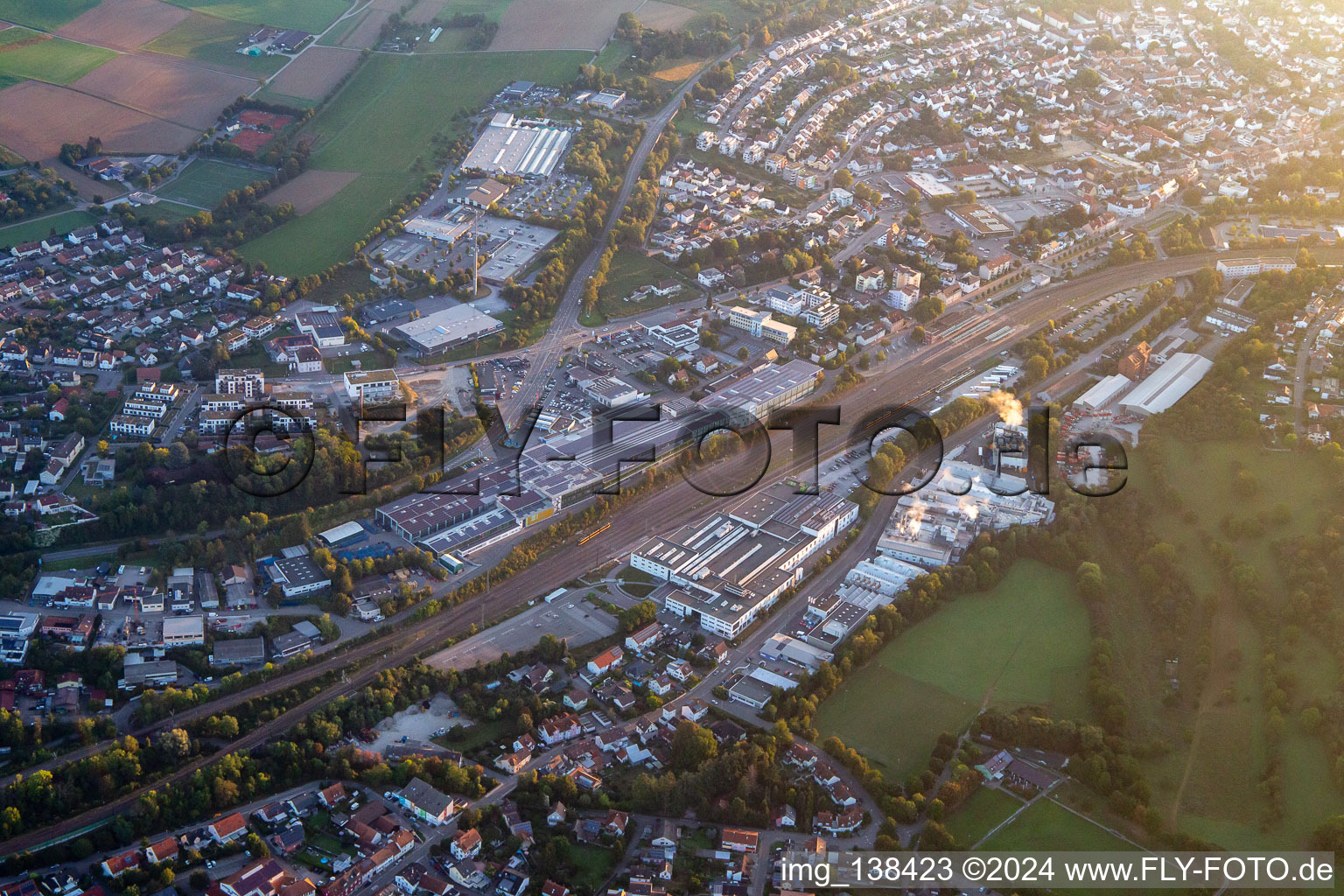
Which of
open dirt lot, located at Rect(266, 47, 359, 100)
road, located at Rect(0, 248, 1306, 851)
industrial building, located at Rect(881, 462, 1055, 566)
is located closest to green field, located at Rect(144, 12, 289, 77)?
open dirt lot, located at Rect(266, 47, 359, 100)

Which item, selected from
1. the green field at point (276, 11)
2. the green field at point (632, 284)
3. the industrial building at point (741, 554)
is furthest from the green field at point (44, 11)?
the industrial building at point (741, 554)

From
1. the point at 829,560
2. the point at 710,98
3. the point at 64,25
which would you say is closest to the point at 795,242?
the point at 710,98

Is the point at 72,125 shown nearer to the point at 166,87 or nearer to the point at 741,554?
the point at 166,87

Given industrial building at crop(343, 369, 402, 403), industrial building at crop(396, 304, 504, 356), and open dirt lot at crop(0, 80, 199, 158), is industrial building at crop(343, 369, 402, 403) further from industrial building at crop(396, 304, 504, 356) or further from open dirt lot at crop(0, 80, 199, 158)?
open dirt lot at crop(0, 80, 199, 158)

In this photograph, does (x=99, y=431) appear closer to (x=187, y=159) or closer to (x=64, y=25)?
(x=187, y=159)

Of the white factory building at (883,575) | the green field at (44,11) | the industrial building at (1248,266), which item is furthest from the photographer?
the green field at (44,11)

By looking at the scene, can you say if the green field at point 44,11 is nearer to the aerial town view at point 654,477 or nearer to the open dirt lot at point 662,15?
the aerial town view at point 654,477
